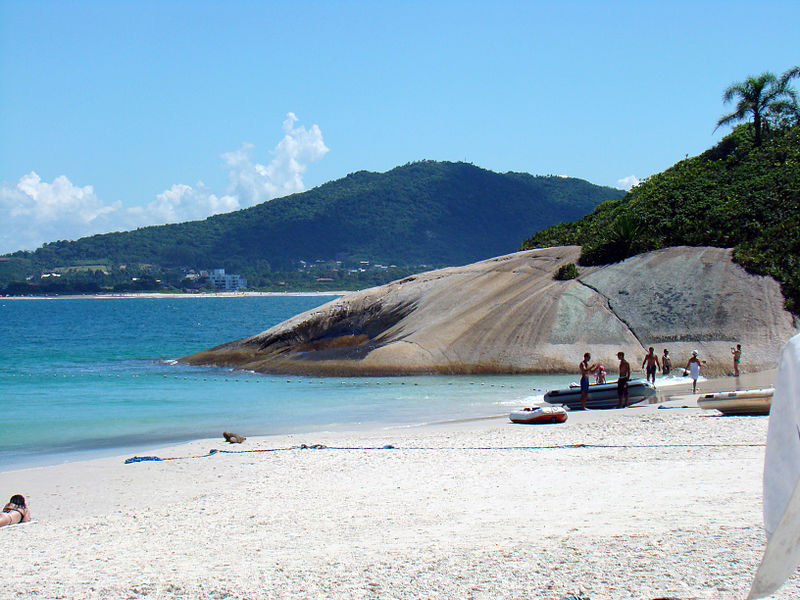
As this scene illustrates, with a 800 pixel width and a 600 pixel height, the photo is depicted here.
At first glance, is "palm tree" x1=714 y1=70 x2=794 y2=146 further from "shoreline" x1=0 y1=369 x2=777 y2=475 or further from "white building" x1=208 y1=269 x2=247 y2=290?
"white building" x1=208 y1=269 x2=247 y2=290

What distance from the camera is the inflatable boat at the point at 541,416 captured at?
17891 mm

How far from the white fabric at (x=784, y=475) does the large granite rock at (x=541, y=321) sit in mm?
24608

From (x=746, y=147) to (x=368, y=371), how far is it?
2529 cm

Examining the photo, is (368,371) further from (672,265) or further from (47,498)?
(47,498)

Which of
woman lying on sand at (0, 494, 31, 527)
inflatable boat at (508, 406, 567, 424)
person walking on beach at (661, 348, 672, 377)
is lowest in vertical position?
woman lying on sand at (0, 494, 31, 527)

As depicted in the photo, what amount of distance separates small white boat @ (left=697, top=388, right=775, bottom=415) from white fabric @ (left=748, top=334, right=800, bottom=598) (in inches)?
564

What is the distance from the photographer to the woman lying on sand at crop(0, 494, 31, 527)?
10.6 meters

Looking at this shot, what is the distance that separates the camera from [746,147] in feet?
145

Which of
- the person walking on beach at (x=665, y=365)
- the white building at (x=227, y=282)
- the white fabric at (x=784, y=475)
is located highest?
the white building at (x=227, y=282)

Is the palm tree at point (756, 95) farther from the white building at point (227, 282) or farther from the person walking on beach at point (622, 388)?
the white building at point (227, 282)

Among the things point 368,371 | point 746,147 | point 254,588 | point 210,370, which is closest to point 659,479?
point 254,588

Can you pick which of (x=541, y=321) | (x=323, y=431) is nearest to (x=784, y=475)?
(x=323, y=431)

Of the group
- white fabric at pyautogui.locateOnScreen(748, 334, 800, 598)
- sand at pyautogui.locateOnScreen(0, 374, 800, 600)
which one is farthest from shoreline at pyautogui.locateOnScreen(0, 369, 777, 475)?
white fabric at pyautogui.locateOnScreen(748, 334, 800, 598)

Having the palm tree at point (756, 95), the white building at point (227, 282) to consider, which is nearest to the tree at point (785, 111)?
the palm tree at point (756, 95)
